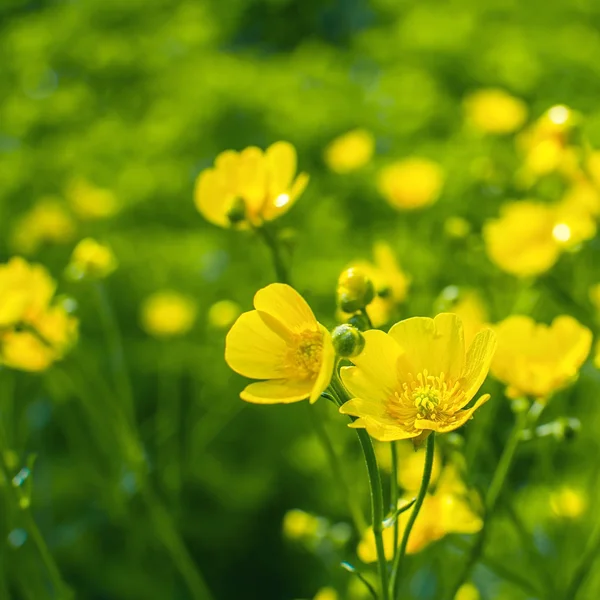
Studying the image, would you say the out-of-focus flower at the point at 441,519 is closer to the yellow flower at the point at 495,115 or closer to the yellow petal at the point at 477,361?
the yellow petal at the point at 477,361

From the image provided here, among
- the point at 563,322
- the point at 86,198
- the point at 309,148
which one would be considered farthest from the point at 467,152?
the point at 563,322

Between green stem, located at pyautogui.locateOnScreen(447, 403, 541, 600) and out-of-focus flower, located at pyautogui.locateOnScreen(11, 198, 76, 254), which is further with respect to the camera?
out-of-focus flower, located at pyautogui.locateOnScreen(11, 198, 76, 254)

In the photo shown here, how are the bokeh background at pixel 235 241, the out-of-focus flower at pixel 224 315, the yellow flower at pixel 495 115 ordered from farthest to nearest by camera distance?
the yellow flower at pixel 495 115 → the bokeh background at pixel 235 241 → the out-of-focus flower at pixel 224 315

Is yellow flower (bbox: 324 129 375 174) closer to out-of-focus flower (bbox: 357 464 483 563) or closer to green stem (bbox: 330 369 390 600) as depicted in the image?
out-of-focus flower (bbox: 357 464 483 563)

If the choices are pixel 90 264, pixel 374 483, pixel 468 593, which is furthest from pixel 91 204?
pixel 374 483

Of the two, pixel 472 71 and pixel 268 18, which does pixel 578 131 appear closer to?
pixel 472 71

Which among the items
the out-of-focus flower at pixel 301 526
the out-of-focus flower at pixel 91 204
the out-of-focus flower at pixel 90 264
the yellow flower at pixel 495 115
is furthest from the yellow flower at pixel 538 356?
the out-of-focus flower at pixel 91 204

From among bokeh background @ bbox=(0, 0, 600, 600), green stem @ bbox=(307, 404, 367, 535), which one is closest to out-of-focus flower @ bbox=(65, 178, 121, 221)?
bokeh background @ bbox=(0, 0, 600, 600)
